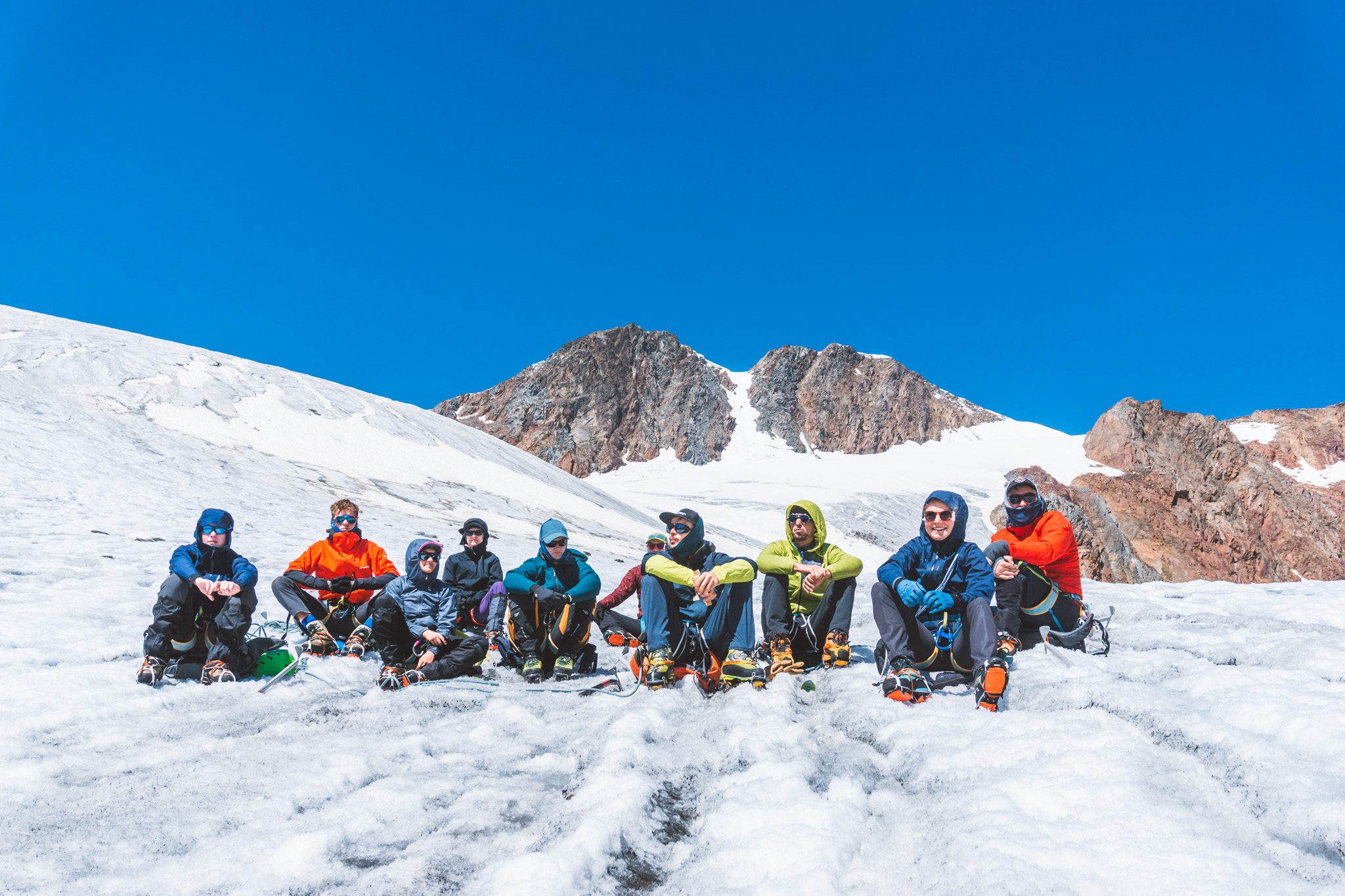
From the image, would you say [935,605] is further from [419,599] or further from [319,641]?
[319,641]

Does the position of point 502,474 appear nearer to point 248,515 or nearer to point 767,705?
point 248,515

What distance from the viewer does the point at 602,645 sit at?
8.40m

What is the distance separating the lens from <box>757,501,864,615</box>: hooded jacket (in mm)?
5973

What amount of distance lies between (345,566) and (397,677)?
2271 mm

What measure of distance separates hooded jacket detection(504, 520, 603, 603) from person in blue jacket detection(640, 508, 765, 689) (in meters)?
0.75

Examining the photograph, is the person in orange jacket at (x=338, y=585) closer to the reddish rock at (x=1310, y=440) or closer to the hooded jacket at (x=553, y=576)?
the hooded jacket at (x=553, y=576)

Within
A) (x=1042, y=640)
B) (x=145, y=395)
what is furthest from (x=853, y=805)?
(x=145, y=395)

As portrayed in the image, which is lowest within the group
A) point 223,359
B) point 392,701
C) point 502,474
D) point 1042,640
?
point 392,701

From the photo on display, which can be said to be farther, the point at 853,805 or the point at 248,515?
the point at 248,515

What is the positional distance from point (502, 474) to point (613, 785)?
23278 millimetres

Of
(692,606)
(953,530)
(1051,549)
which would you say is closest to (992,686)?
(953,530)

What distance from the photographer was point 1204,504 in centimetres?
5416

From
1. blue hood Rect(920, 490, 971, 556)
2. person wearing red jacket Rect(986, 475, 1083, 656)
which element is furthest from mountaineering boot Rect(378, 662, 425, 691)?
person wearing red jacket Rect(986, 475, 1083, 656)

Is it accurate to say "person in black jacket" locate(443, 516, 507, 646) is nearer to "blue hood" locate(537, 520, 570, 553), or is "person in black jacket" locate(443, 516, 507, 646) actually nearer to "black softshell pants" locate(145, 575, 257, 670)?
"blue hood" locate(537, 520, 570, 553)
